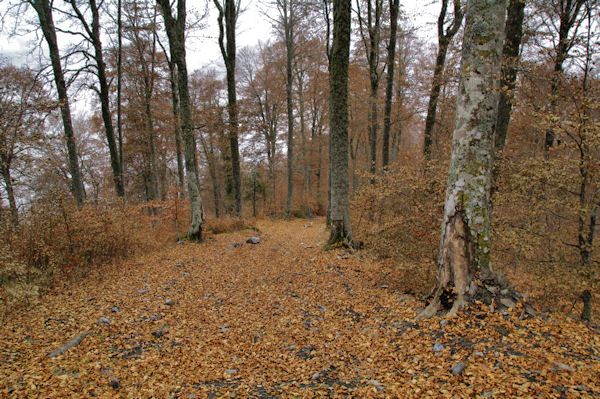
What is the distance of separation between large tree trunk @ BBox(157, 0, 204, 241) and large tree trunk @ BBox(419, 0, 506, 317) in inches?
295

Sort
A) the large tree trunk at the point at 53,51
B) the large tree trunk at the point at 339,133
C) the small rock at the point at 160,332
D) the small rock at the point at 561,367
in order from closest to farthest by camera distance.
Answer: the small rock at the point at 561,367 < the small rock at the point at 160,332 < the large tree trunk at the point at 339,133 < the large tree trunk at the point at 53,51

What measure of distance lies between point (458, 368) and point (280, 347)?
6.29ft

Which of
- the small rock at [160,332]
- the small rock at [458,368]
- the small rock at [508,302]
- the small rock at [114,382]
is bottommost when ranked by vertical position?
the small rock at [160,332]

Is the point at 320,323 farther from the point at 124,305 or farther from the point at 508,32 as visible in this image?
the point at 508,32

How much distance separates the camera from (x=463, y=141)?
10.6 ft

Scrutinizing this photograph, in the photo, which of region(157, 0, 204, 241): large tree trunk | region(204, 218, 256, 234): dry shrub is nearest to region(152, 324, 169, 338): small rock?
region(157, 0, 204, 241): large tree trunk

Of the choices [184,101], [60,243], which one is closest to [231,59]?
[184,101]

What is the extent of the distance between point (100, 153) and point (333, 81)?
19.1 m

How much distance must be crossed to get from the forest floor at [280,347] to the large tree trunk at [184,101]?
3728 millimetres

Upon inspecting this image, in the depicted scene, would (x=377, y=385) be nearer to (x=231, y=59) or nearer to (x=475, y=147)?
(x=475, y=147)

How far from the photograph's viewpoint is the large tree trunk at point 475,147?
312 cm

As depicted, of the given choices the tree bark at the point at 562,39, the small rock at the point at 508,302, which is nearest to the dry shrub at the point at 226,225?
the small rock at the point at 508,302

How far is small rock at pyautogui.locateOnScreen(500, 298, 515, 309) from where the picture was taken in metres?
3.01

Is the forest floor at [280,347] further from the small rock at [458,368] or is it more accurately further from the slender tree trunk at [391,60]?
the slender tree trunk at [391,60]
